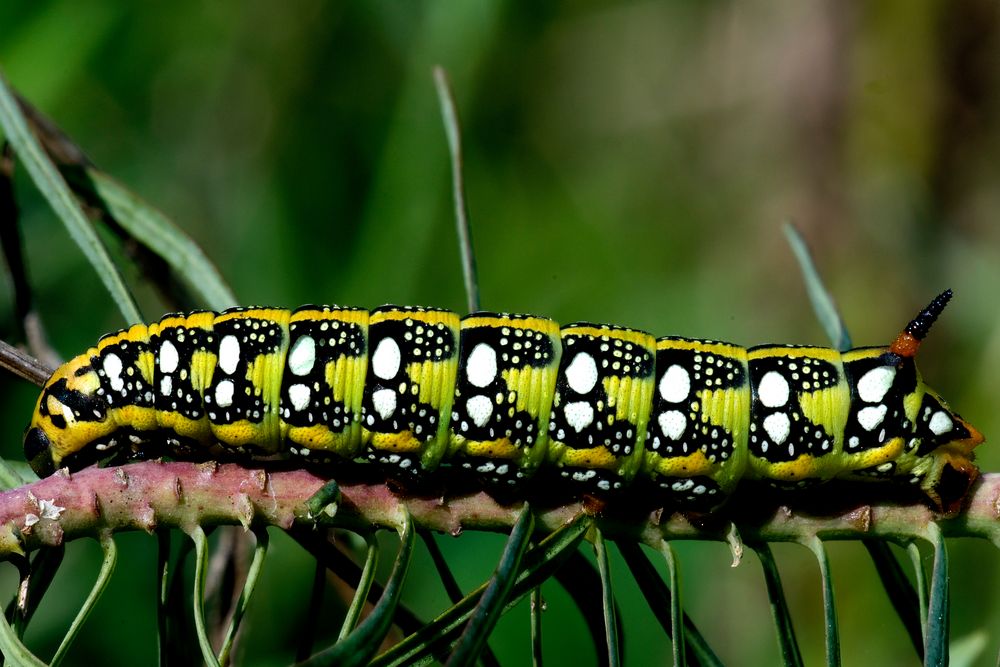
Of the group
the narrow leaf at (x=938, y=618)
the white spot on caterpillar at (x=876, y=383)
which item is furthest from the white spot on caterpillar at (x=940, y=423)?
the narrow leaf at (x=938, y=618)

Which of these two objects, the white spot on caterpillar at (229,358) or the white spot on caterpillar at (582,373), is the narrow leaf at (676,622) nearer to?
the white spot on caterpillar at (582,373)

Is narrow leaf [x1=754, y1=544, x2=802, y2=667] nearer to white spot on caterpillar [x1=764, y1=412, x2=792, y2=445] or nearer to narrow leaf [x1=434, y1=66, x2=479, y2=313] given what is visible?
white spot on caterpillar [x1=764, y1=412, x2=792, y2=445]

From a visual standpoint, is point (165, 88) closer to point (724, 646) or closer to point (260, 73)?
point (260, 73)

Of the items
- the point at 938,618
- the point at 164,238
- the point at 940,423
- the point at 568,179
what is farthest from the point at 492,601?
the point at 568,179

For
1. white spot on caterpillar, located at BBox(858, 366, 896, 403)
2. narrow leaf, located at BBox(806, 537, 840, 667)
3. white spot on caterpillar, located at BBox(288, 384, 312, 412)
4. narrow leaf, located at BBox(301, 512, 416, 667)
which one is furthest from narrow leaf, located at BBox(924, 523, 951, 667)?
white spot on caterpillar, located at BBox(288, 384, 312, 412)

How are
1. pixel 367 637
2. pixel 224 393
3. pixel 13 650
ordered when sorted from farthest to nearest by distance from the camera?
pixel 224 393 → pixel 13 650 → pixel 367 637

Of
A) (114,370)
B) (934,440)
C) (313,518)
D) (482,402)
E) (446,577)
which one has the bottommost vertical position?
(446,577)

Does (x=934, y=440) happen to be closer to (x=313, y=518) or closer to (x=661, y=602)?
(x=661, y=602)
